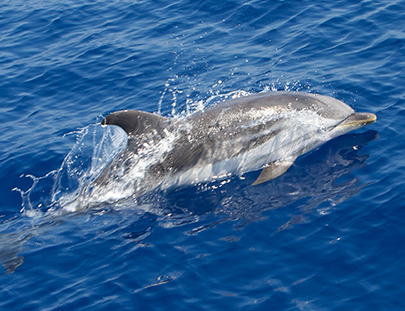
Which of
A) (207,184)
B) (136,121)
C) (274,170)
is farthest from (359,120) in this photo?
(136,121)

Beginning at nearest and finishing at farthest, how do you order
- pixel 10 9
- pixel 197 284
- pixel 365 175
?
pixel 197 284 → pixel 365 175 → pixel 10 9

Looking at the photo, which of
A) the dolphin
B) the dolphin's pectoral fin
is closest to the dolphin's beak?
the dolphin

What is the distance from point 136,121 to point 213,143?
1.81 meters

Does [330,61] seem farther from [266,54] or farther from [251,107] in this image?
[251,107]

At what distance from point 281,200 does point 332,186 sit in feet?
3.89

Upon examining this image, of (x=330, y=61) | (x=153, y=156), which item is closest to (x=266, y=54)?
(x=330, y=61)

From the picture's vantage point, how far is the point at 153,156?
11297 mm

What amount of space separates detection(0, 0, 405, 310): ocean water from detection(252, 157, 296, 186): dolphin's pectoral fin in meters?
0.18

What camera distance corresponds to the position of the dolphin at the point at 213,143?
11172mm

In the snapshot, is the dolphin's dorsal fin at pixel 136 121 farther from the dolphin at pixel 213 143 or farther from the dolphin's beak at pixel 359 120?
the dolphin's beak at pixel 359 120

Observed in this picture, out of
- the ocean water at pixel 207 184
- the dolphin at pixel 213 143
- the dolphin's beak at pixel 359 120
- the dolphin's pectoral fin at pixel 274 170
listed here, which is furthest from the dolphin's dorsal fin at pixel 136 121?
the dolphin's beak at pixel 359 120

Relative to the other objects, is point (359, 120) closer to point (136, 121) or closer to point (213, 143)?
point (213, 143)

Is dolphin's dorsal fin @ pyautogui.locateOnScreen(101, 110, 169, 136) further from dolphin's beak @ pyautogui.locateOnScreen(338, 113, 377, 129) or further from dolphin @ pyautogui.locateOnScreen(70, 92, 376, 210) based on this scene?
dolphin's beak @ pyautogui.locateOnScreen(338, 113, 377, 129)

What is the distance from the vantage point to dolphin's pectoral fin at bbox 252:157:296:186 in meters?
11.1
